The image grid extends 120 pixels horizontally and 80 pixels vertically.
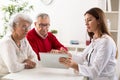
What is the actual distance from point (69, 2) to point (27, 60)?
8.13 feet

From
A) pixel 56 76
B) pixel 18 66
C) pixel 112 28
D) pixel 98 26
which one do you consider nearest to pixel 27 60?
pixel 18 66

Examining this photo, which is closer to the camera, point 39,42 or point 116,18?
point 39,42

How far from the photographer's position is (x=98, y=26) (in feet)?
6.77

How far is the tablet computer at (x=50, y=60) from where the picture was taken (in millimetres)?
2003

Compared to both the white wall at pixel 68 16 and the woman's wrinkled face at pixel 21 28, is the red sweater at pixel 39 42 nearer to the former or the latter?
the woman's wrinkled face at pixel 21 28

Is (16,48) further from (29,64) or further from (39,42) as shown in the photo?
(39,42)

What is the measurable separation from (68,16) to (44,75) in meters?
2.67

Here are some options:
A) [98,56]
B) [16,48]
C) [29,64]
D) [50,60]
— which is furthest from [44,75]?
[98,56]

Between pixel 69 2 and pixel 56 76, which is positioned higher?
pixel 69 2

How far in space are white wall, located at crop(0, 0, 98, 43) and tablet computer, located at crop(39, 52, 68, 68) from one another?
Result: 7.85ft

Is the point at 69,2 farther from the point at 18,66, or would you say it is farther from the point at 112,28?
the point at 18,66

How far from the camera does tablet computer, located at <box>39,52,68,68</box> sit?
200 centimetres

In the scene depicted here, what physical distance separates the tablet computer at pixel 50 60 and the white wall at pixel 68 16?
2.39m

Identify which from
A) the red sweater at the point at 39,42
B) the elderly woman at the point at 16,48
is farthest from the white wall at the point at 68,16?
the elderly woman at the point at 16,48
